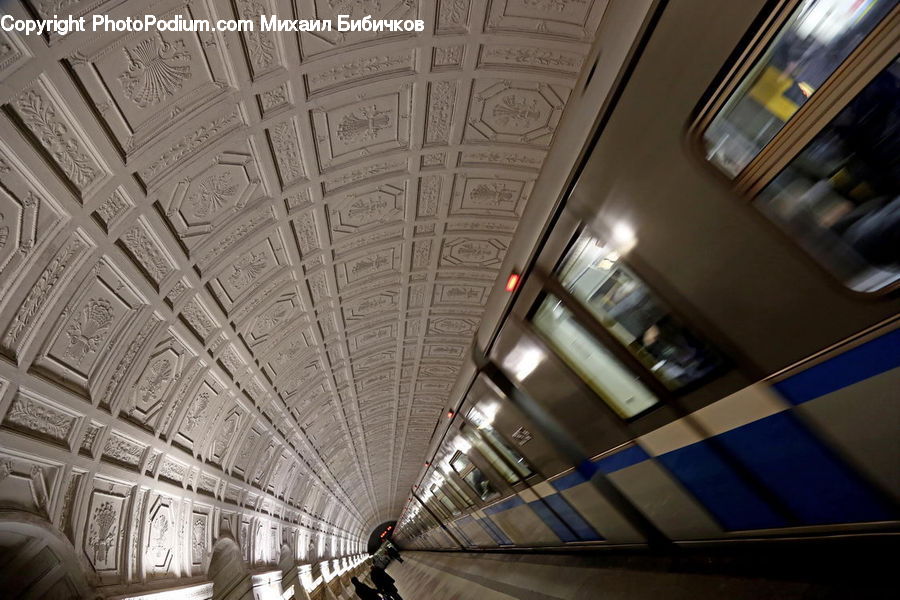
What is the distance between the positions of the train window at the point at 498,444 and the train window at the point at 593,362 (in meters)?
2.34

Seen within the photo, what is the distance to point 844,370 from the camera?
2.02 metres

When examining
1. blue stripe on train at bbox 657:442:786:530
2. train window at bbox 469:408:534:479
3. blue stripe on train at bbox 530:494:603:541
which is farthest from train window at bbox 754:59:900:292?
train window at bbox 469:408:534:479

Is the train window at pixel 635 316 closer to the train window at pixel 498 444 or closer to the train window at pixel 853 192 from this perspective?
the train window at pixel 853 192

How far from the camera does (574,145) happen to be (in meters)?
3.07

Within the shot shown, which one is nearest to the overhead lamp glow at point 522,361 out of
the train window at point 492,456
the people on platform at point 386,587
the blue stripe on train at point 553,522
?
the blue stripe on train at point 553,522

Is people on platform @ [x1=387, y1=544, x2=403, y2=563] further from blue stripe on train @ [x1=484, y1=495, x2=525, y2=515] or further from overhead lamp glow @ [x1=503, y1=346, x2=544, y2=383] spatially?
overhead lamp glow @ [x1=503, y1=346, x2=544, y2=383]

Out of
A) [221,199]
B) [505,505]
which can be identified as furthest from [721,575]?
[221,199]

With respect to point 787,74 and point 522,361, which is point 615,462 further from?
point 787,74

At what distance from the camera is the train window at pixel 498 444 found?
18.9 ft

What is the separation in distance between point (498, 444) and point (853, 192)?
504cm

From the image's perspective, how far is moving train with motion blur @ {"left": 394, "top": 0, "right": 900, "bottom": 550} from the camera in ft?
6.02

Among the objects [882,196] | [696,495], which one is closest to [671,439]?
[696,495]

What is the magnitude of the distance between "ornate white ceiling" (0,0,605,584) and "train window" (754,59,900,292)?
4370 mm

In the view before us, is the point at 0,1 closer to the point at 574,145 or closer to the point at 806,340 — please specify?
the point at 574,145
